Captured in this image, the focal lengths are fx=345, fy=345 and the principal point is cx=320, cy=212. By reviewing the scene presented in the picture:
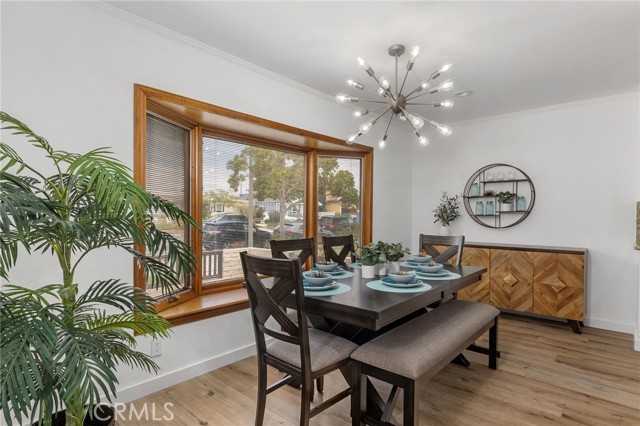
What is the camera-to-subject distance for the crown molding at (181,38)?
7.06 ft

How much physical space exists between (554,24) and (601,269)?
2.83 metres

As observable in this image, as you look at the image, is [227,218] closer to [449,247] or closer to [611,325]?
[449,247]

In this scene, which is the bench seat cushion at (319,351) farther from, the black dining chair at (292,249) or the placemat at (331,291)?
the black dining chair at (292,249)

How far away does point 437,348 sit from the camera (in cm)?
191

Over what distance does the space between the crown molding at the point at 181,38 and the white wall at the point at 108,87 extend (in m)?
0.02

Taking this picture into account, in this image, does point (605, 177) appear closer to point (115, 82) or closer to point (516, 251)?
point (516, 251)

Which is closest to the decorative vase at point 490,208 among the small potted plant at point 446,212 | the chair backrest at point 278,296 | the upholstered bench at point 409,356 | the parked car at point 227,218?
the small potted plant at point 446,212

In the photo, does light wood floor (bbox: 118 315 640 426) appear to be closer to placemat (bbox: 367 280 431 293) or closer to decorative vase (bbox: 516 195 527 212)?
placemat (bbox: 367 280 431 293)

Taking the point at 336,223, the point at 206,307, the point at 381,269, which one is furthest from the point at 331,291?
the point at 336,223

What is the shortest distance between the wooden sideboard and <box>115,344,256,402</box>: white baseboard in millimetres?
2791

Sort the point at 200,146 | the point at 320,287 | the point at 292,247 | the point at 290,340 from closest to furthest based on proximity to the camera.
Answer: the point at 290,340, the point at 320,287, the point at 292,247, the point at 200,146

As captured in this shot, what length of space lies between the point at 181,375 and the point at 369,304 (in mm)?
1657

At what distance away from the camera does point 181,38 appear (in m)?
2.52

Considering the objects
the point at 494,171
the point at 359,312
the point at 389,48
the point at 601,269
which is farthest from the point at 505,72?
the point at 359,312
